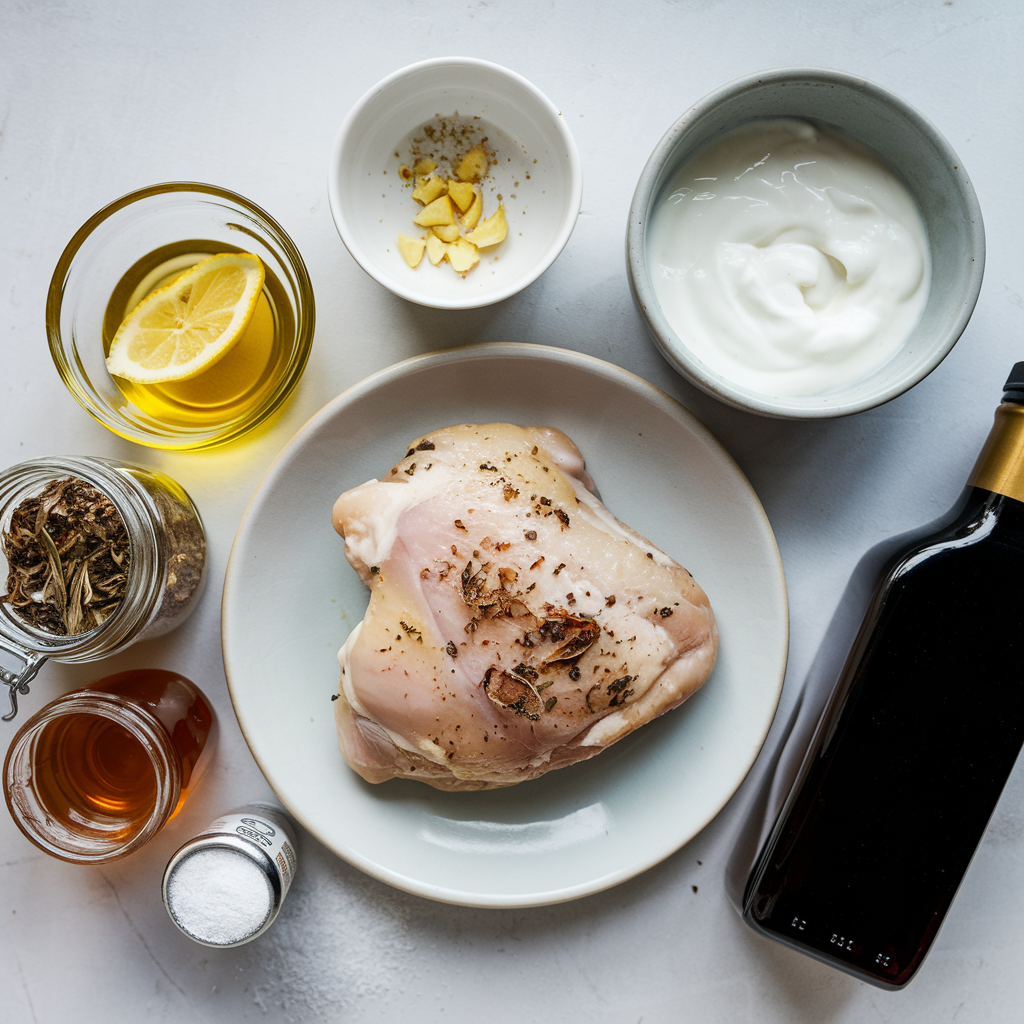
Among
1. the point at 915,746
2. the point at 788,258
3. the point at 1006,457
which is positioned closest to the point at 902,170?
the point at 788,258

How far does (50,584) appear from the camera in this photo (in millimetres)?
1151

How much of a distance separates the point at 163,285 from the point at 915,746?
1448 mm

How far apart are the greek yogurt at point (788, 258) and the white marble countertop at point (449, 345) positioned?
19cm

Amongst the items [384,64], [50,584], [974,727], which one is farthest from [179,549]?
[974,727]

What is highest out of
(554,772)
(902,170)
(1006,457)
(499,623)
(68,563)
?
(902,170)

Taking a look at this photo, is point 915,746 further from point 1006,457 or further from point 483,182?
point 483,182

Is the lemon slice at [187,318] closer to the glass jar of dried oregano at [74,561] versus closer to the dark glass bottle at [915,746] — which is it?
the glass jar of dried oregano at [74,561]

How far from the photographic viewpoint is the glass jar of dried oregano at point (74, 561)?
112 centimetres

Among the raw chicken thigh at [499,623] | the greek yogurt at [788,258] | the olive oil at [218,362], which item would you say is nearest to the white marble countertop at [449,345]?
the olive oil at [218,362]

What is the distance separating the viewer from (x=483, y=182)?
51.0 inches

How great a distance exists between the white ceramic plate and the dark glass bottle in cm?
16

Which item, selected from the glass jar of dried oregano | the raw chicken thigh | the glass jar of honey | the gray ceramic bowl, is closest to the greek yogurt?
the gray ceramic bowl

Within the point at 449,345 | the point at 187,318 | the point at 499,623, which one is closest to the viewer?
the point at 499,623

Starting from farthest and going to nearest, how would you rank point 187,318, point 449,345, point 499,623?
1. point 449,345
2. point 187,318
3. point 499,623
